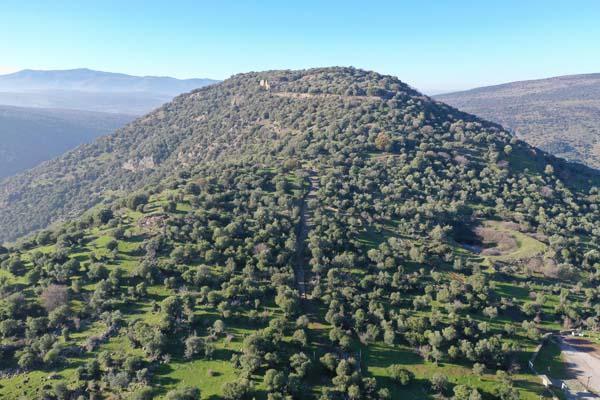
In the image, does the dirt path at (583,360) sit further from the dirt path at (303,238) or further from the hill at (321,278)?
the dirt path at (303,238)

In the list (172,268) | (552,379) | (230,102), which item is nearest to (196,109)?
(230,102)

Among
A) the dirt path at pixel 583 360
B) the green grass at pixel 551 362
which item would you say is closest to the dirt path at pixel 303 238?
the green grass at pixel 551 362

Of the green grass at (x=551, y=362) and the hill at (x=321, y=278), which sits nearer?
the hill at (x=321, y=278)

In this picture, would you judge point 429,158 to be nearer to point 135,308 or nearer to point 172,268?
point 172,268

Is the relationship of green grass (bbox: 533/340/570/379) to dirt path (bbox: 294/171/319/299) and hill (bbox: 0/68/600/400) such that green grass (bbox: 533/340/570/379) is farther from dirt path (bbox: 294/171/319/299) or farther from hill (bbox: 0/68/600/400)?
dirt path (bbox: 294/171/319/299)

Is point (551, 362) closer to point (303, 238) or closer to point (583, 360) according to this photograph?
point (583, 360)

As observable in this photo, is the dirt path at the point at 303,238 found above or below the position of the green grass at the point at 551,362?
above

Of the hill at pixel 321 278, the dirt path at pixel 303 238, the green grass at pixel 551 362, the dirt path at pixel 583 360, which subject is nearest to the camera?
the hill at pixel 321 278
